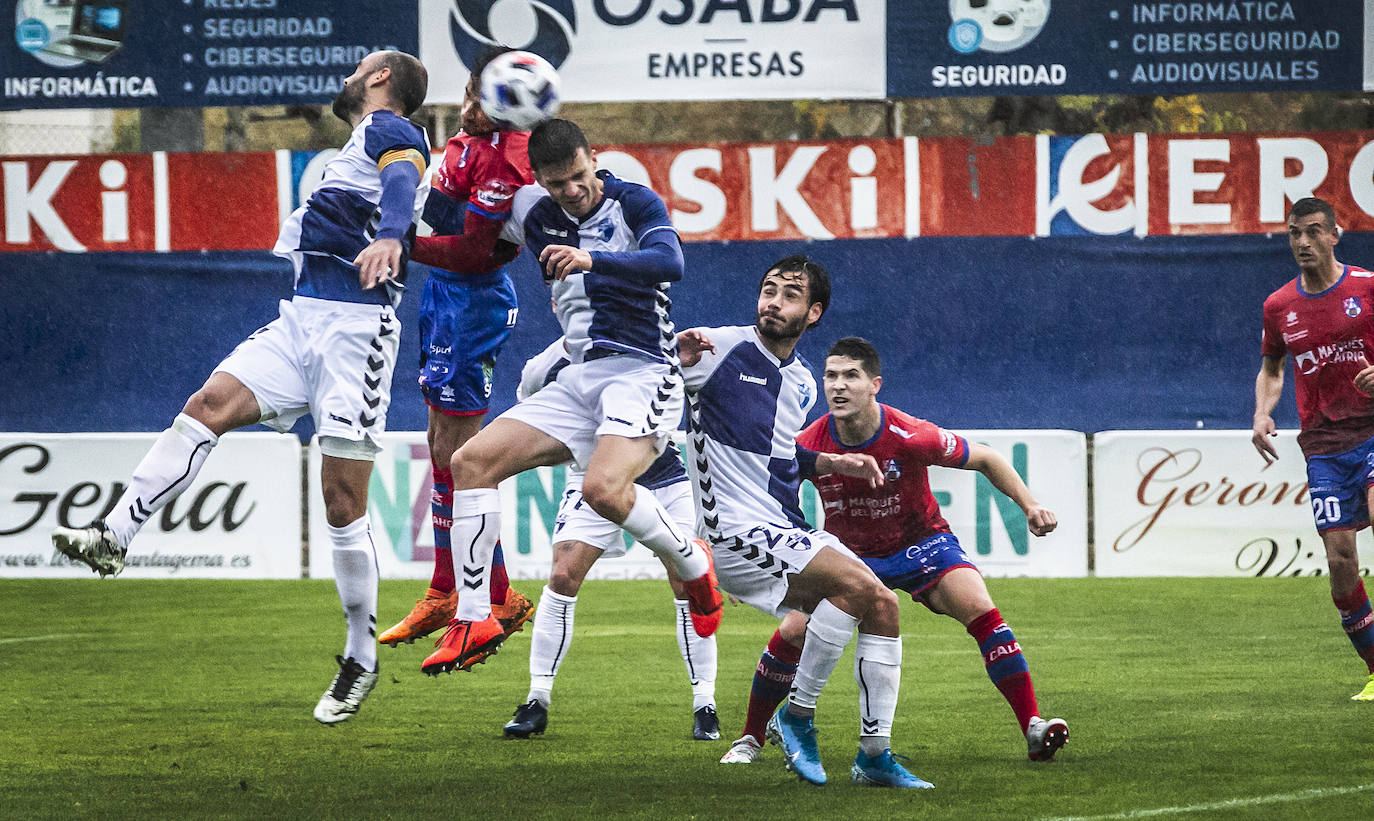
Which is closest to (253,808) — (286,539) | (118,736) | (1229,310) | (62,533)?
(62,533)

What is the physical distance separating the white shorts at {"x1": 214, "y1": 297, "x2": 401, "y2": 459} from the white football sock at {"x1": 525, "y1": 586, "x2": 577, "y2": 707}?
107 centimetres

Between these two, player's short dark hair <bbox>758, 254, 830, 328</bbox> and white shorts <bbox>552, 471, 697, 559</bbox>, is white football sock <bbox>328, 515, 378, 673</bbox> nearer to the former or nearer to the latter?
white shorts <bbox>552, 471, 697, 559</bbox>

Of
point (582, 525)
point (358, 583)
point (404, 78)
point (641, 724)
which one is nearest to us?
point (358, 583)

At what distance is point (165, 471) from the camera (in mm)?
5535

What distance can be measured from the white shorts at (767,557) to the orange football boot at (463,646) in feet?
3.06

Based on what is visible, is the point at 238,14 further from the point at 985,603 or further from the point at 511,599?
the point at 985,603

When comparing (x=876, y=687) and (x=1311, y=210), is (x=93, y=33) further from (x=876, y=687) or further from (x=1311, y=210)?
(x=876, y=687)

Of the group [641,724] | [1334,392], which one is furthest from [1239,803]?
[1334,392]

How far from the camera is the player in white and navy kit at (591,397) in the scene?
18.9 ft

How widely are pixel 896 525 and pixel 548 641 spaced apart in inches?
56.8

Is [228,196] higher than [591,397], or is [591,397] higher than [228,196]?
[228,196]

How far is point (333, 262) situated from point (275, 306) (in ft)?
25.7

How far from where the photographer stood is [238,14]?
12797mm

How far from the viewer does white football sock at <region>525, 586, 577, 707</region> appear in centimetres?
649
